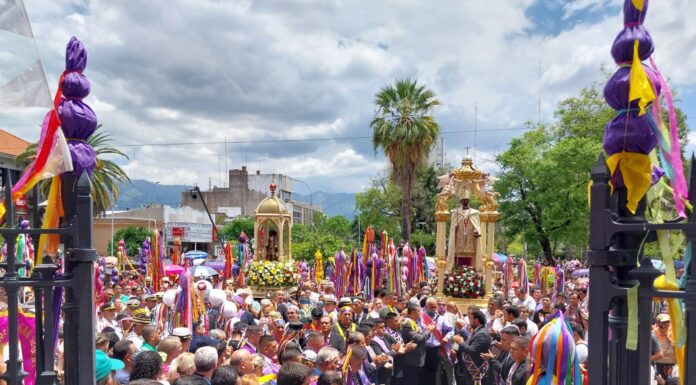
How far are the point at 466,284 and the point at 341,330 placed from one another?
9248 mm

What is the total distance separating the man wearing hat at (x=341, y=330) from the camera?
25.3ft

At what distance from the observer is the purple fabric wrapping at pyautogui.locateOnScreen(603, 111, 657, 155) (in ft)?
10.2

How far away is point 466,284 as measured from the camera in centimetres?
1661

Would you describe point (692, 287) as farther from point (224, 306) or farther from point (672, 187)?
point (224, 306)

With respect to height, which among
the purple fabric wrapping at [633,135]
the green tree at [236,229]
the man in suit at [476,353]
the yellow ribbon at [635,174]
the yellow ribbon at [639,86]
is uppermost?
the yellow ribbon at [639,86]

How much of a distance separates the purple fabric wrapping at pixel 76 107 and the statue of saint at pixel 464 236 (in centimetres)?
1575

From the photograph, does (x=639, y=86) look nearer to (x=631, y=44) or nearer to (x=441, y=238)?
(x=631, y=44)

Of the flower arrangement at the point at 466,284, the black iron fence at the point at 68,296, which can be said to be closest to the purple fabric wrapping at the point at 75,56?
the black iron fence at the point at 68,296

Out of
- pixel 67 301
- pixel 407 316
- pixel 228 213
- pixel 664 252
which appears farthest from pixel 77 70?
pixel 228 213

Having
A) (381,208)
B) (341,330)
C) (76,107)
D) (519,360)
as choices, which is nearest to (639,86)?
(76,107)

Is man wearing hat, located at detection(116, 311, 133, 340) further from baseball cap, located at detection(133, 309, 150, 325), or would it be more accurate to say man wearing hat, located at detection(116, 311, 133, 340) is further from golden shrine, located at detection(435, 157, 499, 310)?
golden shrine, located at detection(435, 157, 499, 310)

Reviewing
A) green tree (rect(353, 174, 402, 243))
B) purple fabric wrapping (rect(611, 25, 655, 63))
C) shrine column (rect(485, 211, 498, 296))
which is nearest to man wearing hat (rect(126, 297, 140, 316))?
purple fabric wrapping (rect(611, 25, 655, 63))

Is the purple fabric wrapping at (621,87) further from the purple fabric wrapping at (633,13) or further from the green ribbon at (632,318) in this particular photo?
the green ribbon at (632,318)

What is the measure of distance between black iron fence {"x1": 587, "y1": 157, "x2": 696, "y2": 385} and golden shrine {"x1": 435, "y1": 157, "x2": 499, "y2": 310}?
47.0 feet
